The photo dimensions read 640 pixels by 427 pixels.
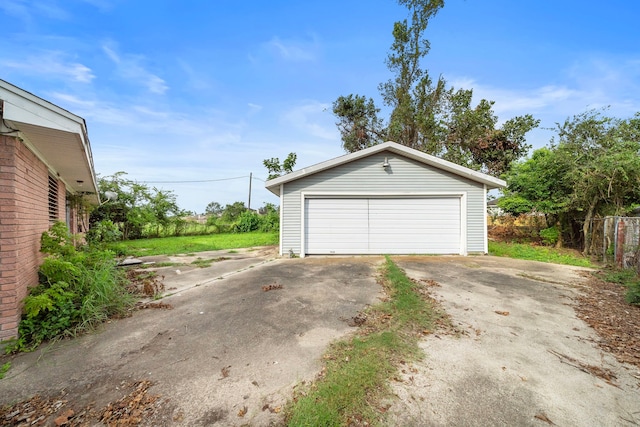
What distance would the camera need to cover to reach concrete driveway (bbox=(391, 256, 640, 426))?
1.88 m

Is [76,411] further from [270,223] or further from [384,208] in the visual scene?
[270,223]

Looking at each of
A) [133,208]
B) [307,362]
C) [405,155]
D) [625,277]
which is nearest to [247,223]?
[133,208]

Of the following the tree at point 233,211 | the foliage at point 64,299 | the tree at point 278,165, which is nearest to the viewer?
the foliage at point 64,299

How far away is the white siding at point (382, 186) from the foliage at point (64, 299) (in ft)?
16.0

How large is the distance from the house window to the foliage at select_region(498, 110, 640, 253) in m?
13.6

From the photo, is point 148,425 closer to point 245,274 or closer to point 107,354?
point 107,354

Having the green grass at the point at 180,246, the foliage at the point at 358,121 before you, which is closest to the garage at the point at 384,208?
the green grass at the point at 180,246

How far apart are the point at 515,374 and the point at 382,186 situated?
6539 millimetres

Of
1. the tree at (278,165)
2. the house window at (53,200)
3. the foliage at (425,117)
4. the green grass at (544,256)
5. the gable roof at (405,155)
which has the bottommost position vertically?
the green grass at (544,256)

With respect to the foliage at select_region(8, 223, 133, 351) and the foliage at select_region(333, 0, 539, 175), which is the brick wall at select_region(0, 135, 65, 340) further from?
the foliage at select_region(333, 0, 539, 175)

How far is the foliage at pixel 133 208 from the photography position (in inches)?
682

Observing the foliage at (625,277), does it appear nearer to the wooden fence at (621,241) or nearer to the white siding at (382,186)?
the wooden fence at (621,241)

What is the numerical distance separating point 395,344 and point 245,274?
4163 millimetres

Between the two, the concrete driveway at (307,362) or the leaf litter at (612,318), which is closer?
the concrete driveway at (307,362)
